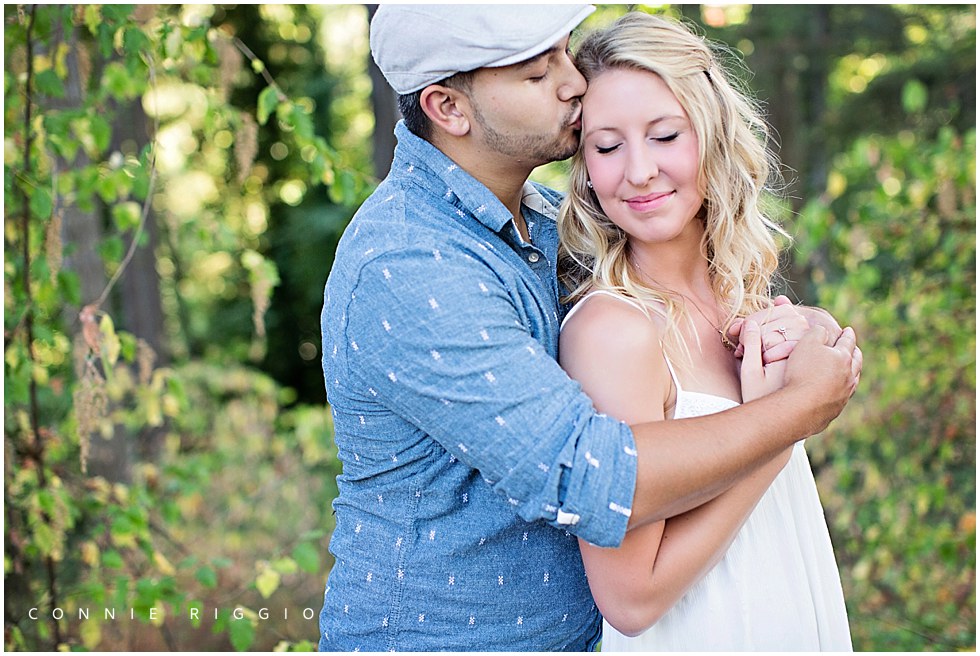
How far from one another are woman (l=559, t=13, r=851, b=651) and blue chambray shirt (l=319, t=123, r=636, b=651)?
5.0 inches

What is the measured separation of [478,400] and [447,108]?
0.63 meters

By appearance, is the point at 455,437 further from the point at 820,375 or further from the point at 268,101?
the point at 268,101

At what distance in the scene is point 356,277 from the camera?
161cm

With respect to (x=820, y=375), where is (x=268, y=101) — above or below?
above

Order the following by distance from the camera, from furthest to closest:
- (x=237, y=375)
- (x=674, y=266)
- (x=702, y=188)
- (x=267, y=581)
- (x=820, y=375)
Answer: (x=237, y=375) → (x=267, y=581) → (x=674, y=266) → (x=702, y=188) → (x=820, y=375)

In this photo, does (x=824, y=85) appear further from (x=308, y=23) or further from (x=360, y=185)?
(x=360, y=185)

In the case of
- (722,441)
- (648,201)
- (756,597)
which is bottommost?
(756,597)

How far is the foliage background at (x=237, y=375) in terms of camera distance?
2.81 m

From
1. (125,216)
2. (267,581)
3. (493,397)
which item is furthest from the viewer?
(125,216)

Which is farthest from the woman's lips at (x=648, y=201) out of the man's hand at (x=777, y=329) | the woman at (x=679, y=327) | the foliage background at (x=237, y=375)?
the foliage background at (x=237, y=375)

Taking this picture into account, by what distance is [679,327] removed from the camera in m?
1.88

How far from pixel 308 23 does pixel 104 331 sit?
352 inches

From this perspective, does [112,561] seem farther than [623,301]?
Yes

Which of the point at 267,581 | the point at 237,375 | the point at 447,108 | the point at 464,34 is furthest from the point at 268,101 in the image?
the point at 237,375
